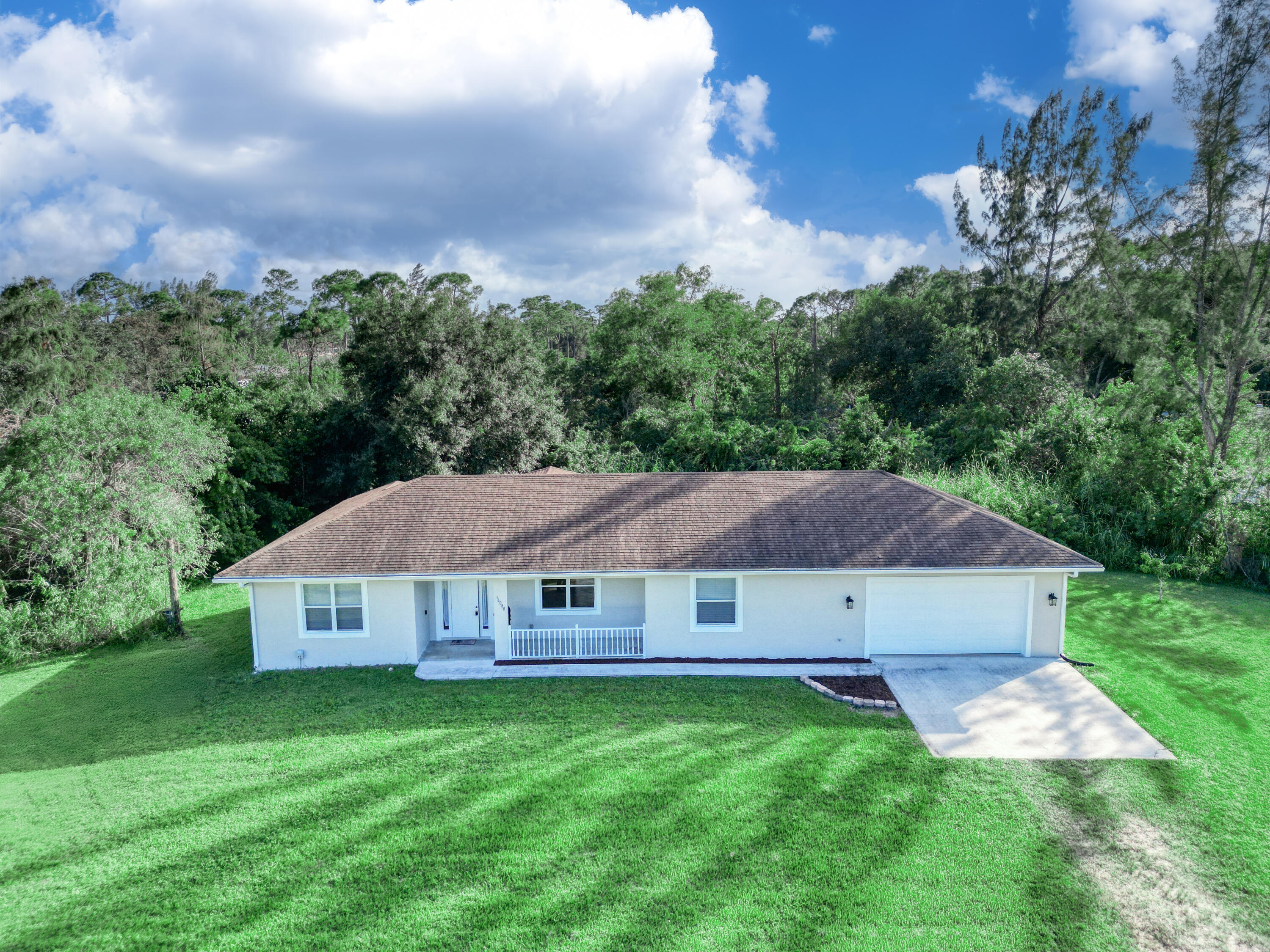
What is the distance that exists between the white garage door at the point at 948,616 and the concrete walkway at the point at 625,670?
94 cm

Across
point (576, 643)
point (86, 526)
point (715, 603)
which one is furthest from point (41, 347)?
point (715, 603)

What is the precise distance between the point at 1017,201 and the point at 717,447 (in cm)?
2079

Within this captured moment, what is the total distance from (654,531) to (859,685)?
4.96m

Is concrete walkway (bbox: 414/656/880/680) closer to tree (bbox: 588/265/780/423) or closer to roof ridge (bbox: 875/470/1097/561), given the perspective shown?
roof ridge (bbox: 875/470/1097/561)

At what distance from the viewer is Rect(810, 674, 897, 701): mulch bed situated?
1184cm

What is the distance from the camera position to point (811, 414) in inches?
1275

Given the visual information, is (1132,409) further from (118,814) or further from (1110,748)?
(118,814)

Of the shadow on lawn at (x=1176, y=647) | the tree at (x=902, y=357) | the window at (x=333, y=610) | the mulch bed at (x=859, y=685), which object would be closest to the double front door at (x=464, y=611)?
the window at (x=333, y=610)

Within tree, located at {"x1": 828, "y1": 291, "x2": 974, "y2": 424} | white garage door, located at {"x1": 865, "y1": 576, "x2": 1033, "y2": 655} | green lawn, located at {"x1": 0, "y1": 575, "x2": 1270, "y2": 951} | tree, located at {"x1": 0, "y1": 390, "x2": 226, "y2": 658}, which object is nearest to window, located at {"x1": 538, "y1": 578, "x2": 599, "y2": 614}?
green lawn, located at {"x1": 0, "y1": 575, "x2": 1270, "y2": 951}

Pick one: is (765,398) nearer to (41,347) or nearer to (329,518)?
(329,518)

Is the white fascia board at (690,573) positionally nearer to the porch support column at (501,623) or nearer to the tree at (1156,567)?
the porch support column at (501,623)

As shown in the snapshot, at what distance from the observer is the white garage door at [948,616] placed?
1346cm

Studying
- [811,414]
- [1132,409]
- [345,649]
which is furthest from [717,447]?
[345,649]

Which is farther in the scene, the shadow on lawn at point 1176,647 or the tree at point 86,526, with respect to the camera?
the tree at point 86,526
